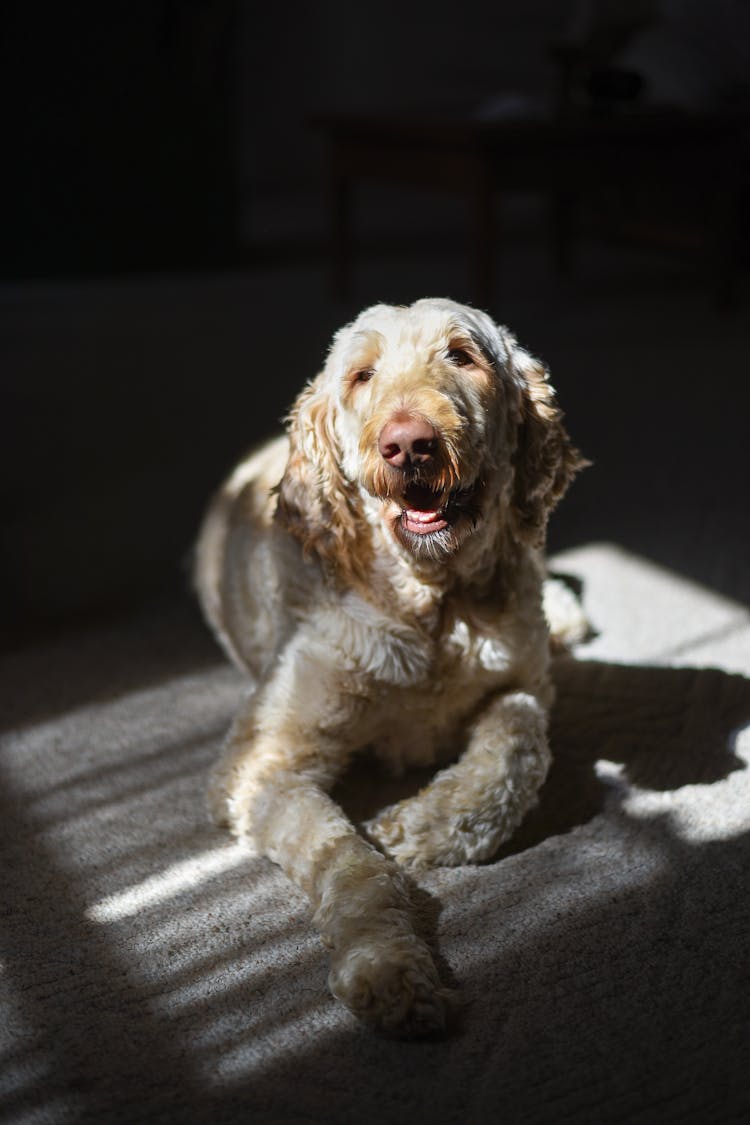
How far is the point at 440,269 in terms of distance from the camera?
6.81m

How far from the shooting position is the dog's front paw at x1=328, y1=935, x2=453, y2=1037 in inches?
59.2

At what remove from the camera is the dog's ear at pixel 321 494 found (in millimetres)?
1872

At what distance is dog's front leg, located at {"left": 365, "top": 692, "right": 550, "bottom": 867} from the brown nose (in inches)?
21.0

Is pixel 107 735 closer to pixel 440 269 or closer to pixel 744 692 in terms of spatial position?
pixel 744 692

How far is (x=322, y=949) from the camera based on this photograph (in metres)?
1.70

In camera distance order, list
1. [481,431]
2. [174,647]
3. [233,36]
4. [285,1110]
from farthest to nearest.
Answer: [233,36], [174,647], [481,431], [285,1110]

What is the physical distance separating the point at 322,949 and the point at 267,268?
591 centimetres

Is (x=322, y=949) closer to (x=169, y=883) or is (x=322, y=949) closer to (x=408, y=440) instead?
(x=169, y=883)

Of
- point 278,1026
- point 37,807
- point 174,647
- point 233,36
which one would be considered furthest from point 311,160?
point 278,1026

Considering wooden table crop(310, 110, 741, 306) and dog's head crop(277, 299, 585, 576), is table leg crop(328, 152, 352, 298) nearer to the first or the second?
wooden table crop(310, 110, 741, 306)

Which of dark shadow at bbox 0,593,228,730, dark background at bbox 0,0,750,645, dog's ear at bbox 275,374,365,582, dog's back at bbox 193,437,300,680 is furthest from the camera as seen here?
dark background at bbox 0,0,750,645

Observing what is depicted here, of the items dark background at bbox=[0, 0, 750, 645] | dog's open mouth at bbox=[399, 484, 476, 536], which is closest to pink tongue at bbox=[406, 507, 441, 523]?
dog's open mouth at bbox=[399, 484, 476, 536]

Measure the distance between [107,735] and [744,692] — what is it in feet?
4.31

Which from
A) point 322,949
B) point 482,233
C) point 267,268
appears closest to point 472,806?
point 322,949
